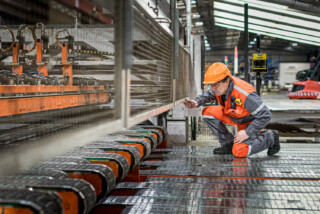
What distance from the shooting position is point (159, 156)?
14.4 ft

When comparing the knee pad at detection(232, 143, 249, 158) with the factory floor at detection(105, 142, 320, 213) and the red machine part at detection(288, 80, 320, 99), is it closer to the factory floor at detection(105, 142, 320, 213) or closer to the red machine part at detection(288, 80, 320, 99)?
the factory floor at detection(105, 142, 320, 213)

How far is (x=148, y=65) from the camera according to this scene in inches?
114

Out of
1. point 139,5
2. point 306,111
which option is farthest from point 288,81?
point 139,5

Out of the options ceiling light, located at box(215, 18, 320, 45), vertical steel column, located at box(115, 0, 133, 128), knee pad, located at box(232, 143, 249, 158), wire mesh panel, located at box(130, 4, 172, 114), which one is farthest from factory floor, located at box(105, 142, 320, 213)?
ceiling light, located at box(215, 18, 320, 45)

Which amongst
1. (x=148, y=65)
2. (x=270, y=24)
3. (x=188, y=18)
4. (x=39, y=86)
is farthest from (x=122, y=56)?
(x=270, y=24)

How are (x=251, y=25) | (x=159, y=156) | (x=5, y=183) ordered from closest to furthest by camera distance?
(x=5, y=183) → (x=159, y=156) → (x=251, y=25)

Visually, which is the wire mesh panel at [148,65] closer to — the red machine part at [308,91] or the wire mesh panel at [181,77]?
the wire mesh panel at [181,77]

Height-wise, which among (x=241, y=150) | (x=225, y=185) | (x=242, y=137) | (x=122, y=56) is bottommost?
(x=225, y=185)

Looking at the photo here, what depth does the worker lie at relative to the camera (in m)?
4.05

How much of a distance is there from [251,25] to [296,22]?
2615 mm

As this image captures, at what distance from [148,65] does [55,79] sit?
4.14m

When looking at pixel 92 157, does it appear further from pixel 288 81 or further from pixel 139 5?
pixel 288 81

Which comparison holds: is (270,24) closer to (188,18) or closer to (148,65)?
(188,18)

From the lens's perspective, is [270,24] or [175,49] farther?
[270,24]
